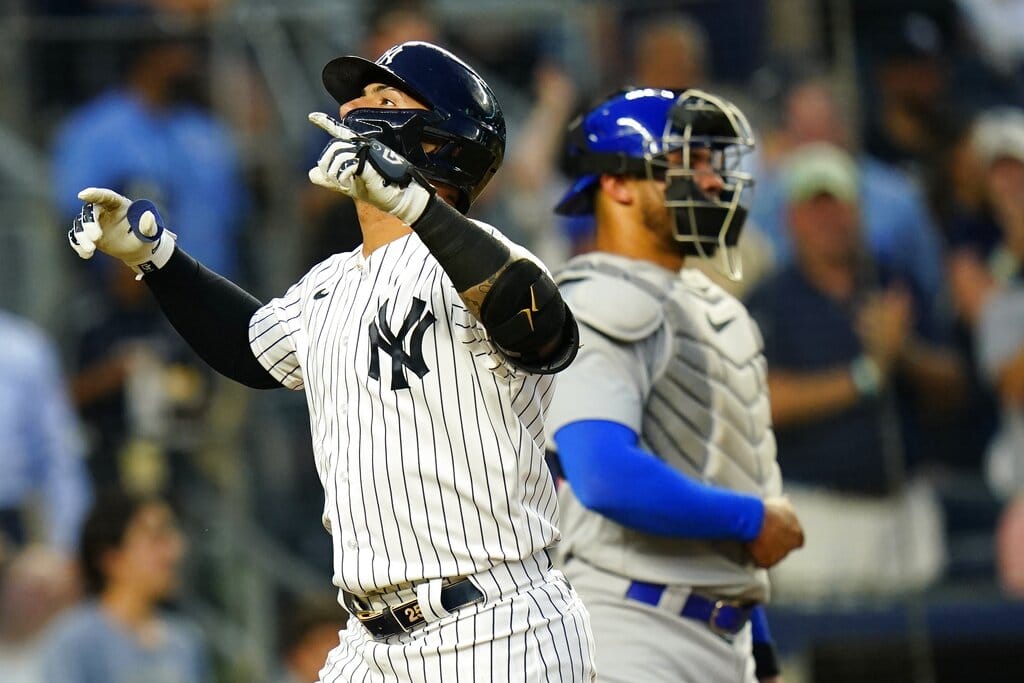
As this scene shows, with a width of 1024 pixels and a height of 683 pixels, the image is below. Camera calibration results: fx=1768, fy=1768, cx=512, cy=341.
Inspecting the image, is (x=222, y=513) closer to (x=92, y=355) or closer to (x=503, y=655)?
(x=92, y=355)

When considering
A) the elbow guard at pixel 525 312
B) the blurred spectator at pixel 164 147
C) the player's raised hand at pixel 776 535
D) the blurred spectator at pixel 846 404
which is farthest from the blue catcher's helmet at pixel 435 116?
the blurred spectator at pixel 164 147

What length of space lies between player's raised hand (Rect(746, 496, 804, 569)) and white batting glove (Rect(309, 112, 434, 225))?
1448 millimetres

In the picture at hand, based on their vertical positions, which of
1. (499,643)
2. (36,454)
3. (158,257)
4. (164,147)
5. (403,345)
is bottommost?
(499,643)

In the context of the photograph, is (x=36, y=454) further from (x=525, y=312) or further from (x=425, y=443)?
(x=525, y=312)

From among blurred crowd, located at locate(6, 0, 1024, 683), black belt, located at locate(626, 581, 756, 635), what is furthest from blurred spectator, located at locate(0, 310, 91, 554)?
black belt, located at locate(626, 581, 756, 635)

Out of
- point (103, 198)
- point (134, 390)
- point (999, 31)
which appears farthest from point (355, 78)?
point (999, 31)

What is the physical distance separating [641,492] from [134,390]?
373 centimetres

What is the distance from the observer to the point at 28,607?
22.5ft

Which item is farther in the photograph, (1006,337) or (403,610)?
(1006,337)

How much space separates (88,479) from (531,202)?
216 cm

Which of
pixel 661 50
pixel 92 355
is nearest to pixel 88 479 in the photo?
pixel 92 355

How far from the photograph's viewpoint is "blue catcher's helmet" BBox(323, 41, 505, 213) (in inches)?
131

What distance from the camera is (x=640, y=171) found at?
14.6 ft

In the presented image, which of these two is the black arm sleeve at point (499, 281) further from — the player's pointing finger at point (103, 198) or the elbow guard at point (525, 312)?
the player's pointing finger at point (103, 198)
